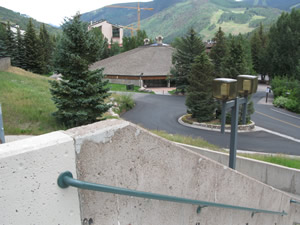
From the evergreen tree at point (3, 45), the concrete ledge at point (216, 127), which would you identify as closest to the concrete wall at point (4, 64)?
the evergreen tree at point (3, 45)

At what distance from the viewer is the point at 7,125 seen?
14.5 m

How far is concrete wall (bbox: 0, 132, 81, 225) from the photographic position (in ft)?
6.34

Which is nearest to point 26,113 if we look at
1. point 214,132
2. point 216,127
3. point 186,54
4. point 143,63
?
point 214,132

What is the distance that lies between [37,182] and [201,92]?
23.2 meters

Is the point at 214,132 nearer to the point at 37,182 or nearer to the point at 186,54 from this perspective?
the point at 186,54

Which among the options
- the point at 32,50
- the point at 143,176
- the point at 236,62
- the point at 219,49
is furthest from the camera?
the point at 32,50

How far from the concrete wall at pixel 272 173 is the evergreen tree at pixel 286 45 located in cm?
3798

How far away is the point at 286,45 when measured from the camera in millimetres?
46219

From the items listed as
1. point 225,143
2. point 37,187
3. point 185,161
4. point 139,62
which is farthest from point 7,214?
point 139,62

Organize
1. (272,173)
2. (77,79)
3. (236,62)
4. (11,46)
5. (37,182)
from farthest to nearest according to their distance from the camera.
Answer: (11,46) → (236,62) → (77,79) → (272,173) → (37,182)

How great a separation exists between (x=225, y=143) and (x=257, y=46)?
157ft

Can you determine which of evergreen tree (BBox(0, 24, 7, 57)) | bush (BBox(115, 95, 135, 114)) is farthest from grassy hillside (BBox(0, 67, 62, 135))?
evergreen tree (BBox(0, 24, 7, 57))

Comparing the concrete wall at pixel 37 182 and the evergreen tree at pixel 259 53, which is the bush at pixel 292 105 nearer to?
the evergreen tree at pixel 259 53

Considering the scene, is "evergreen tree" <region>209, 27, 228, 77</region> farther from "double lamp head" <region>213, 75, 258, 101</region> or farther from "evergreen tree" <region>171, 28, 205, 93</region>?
"double lamp head" <region>213, 75, 258, 101</region>
